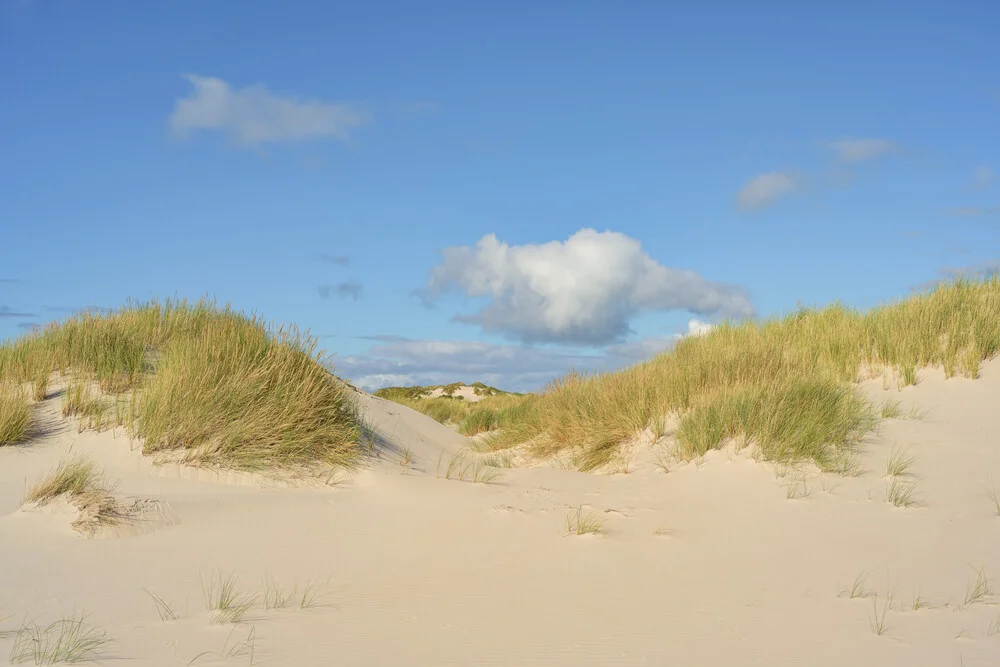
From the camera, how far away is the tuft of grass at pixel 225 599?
Result: 3.21 m

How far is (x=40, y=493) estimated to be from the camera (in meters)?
4.87

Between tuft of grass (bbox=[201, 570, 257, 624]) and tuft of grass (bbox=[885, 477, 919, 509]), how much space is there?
4.92 meters

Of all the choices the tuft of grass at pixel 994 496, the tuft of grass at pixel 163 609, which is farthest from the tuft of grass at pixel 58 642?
the tuft of grass at pixel 994 496

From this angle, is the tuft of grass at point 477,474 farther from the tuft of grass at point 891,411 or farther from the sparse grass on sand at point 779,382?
the tuft of grass at point 891,411

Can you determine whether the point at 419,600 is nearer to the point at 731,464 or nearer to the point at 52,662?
the point at 52,662

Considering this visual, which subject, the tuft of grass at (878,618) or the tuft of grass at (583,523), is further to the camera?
the tuft of grass at (583,523)

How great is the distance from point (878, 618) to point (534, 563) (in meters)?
1.85

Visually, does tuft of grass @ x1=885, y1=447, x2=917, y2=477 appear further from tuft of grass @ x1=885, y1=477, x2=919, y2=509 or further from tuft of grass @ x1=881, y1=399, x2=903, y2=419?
tuft of grass @ x1=881, y1=399, x2=903, y2=419

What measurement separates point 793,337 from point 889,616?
299 inches

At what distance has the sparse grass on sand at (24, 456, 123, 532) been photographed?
183 inches

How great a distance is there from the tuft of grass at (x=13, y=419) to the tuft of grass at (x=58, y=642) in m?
4.22

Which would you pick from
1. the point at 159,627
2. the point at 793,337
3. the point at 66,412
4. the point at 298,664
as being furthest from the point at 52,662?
the point at 793,337

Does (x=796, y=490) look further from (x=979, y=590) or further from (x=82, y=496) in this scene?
(x=82, y=496)

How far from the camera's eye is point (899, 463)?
21.3 ft
